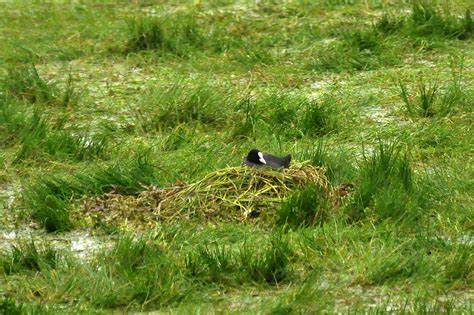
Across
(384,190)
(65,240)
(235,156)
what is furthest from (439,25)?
(65,240)

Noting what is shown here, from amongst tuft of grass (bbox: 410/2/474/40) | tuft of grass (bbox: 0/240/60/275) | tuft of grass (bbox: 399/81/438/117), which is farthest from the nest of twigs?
tuft of grass (bbox: 410/2/474/40)

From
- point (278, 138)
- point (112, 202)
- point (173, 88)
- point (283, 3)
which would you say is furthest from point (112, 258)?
point (283, 3)

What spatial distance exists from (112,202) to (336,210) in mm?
Answer: 1105

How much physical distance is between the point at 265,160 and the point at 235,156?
2.33 ft

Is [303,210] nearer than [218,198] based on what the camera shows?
Yes

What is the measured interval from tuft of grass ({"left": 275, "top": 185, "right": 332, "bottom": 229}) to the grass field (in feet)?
0.03

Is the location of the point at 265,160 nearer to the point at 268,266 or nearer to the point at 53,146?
the point at 268,266

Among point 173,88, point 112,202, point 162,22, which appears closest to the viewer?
point 112,202

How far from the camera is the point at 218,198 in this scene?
6570 millimetres

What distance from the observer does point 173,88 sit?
27.5 feet

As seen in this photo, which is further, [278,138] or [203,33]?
[203,33]

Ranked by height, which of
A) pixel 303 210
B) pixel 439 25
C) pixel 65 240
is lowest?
pixel 439 25

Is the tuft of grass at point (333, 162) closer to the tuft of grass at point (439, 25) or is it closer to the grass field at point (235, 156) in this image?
the grass field at point (235, 156)

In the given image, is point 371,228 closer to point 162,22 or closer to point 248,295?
point 248,295
